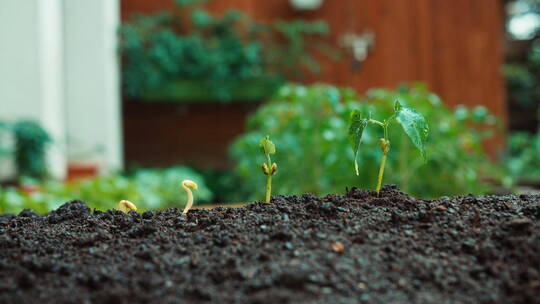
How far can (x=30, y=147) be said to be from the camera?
383cm

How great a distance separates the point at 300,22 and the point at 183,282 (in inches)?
219

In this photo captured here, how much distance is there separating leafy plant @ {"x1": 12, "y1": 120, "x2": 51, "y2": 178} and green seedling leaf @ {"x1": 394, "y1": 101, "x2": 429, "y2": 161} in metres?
3.46

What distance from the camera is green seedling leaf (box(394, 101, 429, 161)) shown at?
75 centimetres

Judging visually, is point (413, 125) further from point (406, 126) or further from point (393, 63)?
point (393, 63)

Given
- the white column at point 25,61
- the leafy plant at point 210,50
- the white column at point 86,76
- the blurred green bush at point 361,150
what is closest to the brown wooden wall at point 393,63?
the leafy plant at point 210,50

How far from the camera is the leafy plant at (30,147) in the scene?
3.79 meters

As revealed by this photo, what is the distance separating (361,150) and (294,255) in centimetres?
181

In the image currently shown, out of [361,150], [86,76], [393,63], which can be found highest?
[393,63]

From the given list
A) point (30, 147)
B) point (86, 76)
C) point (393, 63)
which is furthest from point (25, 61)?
point (393, 63)

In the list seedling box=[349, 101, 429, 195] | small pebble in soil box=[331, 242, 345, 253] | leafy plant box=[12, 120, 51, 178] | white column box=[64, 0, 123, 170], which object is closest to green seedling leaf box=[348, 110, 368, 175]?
seedling box=[349, 101, 429, 195]

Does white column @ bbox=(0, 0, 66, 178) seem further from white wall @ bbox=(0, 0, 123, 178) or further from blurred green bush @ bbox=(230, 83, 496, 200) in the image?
blurred green bush @ bbox=(230, 83, 496, 200)

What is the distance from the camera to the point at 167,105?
6.17 meters

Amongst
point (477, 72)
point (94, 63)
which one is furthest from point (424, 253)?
point (477, 72)

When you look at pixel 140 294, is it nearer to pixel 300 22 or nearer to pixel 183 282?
pixel 183 282
